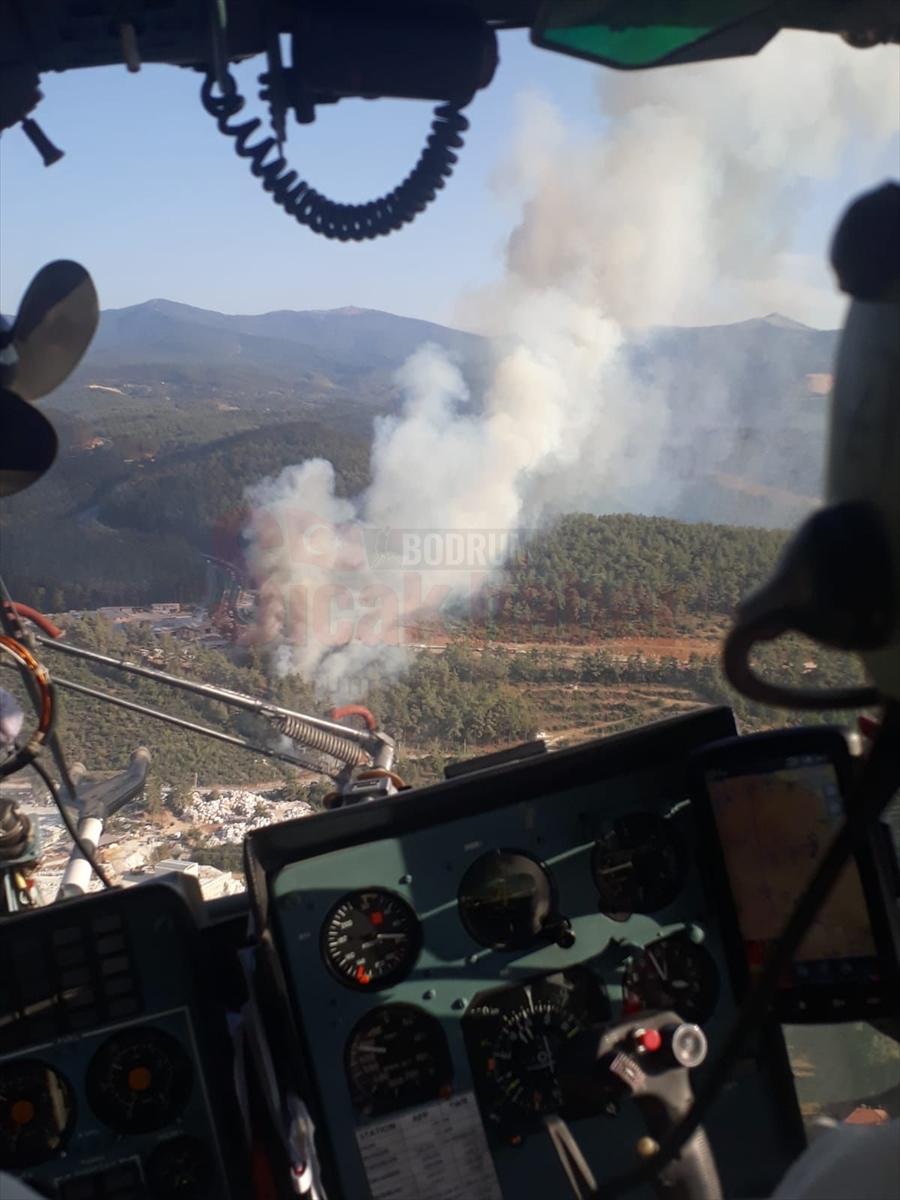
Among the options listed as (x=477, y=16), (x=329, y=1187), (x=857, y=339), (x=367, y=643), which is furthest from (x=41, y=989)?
(x=857, y=339)

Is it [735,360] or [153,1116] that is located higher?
[735,360]

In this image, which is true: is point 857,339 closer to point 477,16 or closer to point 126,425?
point 477,16

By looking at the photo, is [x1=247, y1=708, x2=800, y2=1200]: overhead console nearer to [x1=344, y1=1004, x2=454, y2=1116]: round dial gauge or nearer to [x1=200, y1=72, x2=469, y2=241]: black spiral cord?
[x1=344, y1=1004, x2=454, y2=1116]: round dial gauge

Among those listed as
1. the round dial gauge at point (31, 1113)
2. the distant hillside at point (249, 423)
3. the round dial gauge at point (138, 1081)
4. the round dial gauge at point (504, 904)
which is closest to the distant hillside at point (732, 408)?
the distant hillside at point (249, 423)

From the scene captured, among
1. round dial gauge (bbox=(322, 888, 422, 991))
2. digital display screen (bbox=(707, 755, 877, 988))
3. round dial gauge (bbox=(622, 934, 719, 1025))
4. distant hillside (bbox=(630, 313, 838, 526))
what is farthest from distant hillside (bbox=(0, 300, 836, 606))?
round dial gauge (bbox=(322, 888, 422, 991))

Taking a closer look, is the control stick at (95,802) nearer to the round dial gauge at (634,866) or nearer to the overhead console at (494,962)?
the overhead console at (494,962)

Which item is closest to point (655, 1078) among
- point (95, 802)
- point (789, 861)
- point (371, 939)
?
point (789, 861)
